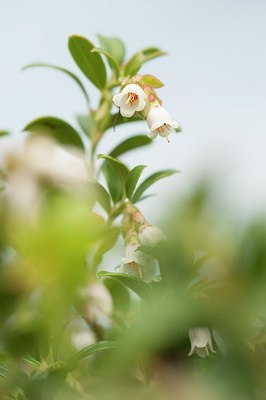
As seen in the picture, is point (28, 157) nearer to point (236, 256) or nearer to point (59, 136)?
point (236, 256)

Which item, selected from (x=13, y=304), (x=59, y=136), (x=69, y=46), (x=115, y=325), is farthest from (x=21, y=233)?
(x=69, y=46)

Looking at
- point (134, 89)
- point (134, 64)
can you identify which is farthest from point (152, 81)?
point (134, 64)

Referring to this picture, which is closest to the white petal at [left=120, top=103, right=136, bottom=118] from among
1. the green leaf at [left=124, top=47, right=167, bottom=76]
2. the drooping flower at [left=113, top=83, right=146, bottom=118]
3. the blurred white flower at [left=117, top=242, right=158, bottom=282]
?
the drooping flower at [left=113, top=83, right=146, bottom=118]

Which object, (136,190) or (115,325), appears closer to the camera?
(115,325)

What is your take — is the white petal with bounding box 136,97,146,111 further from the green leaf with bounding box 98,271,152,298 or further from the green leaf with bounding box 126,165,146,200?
the green leaf with bounding box 98,271,152,298

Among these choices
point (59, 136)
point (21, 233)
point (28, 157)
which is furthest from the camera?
point (59, 136)
